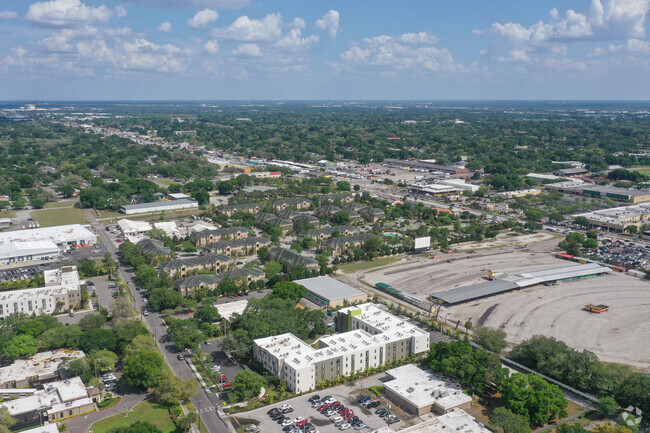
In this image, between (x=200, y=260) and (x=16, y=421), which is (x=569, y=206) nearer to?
(x=200, y=260)

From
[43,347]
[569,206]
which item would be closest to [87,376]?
[43,347]

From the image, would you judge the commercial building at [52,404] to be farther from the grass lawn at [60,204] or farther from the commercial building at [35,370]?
the grass lawn at [60,204]

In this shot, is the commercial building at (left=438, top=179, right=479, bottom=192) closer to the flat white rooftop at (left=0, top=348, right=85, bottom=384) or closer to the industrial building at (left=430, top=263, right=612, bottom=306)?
the industrial building at (left=430, top=263, right=612, bottom=306)

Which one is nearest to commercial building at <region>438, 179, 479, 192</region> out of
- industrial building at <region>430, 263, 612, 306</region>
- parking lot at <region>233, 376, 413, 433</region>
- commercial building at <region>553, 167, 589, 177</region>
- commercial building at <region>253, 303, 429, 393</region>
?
commercial building at <region>553, 167, 589, 177</region>

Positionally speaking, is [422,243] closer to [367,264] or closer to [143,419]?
[367,264]

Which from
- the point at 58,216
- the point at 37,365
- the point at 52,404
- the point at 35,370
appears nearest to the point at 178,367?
the point at 52,404
